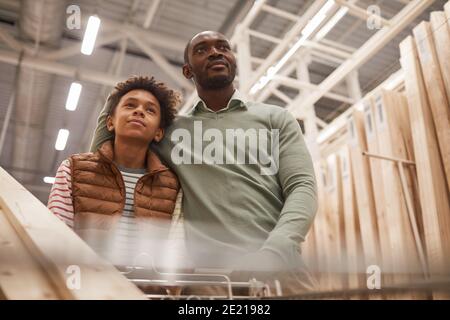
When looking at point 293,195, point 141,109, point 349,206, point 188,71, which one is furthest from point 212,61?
point 349,206

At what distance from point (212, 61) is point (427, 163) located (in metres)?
1.92

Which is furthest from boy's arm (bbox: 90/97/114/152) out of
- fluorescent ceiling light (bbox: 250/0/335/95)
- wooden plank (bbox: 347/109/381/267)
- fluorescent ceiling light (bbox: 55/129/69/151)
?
fluorescent ceiling light (bbox: 55/129/69/151)

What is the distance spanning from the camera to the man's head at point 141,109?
1.67 metres

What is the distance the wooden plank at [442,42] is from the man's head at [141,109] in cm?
200

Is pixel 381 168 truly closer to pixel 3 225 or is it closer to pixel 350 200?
pixel 350 200

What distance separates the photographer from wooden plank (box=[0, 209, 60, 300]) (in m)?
0.81

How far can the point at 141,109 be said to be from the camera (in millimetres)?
1712

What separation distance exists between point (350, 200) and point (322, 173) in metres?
0.61

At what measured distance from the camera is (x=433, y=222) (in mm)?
2852

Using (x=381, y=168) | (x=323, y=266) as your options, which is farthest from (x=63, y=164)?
(x=381, y=168)

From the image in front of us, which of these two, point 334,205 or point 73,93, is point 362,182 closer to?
point 334,205

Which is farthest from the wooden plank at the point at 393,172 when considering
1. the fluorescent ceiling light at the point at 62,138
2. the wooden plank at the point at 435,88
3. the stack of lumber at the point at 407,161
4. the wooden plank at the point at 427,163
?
the fluorescent ceiling light at the point at 62,138

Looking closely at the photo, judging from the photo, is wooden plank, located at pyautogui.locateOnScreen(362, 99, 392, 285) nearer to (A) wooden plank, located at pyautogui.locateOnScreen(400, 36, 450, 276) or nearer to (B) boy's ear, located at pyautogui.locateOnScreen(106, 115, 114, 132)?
(A) wooden plank, located at pyautogui.locateOnScreen(400, 36, 450, 276)
